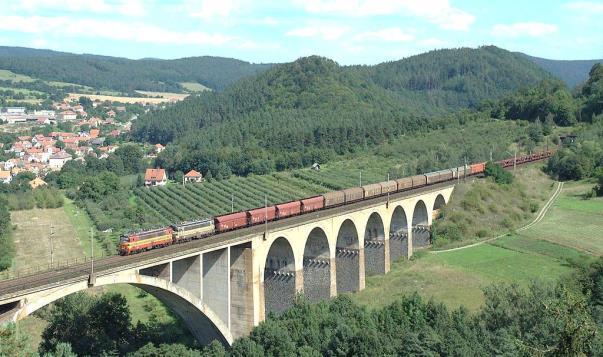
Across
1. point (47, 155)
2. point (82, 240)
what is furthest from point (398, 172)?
point (47, 155)

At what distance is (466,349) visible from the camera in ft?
106

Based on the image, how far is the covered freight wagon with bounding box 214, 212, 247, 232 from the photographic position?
43.6m

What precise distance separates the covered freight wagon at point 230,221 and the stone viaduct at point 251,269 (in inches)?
35.7

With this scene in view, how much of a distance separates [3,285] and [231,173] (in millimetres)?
82129

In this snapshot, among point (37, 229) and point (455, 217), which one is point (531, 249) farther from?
point (37, 229)

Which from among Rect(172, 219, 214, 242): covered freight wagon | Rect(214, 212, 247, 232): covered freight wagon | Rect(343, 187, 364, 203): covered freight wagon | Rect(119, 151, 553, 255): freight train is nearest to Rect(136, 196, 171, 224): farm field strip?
Rect(343, 187, 364, 203): covered freight wagon

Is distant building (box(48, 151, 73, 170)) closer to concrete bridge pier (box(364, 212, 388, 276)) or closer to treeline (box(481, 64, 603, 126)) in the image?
treeline (box(481, 64, 603, 126))

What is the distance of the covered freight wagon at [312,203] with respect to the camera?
2052 inches

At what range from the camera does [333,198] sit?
5609 cm

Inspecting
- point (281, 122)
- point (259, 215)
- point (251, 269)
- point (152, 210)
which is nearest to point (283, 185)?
point (152, 210)

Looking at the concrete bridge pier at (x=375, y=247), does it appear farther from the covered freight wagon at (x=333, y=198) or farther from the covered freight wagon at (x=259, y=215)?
the covered freight wagon at (x=259, y=215)

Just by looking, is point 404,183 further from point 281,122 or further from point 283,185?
point 281,122

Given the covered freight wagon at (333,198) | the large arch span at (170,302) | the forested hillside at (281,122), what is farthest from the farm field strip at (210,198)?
the large arch span at (170,302)

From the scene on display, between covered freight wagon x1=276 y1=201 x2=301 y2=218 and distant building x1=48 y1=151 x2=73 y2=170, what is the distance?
340ft
